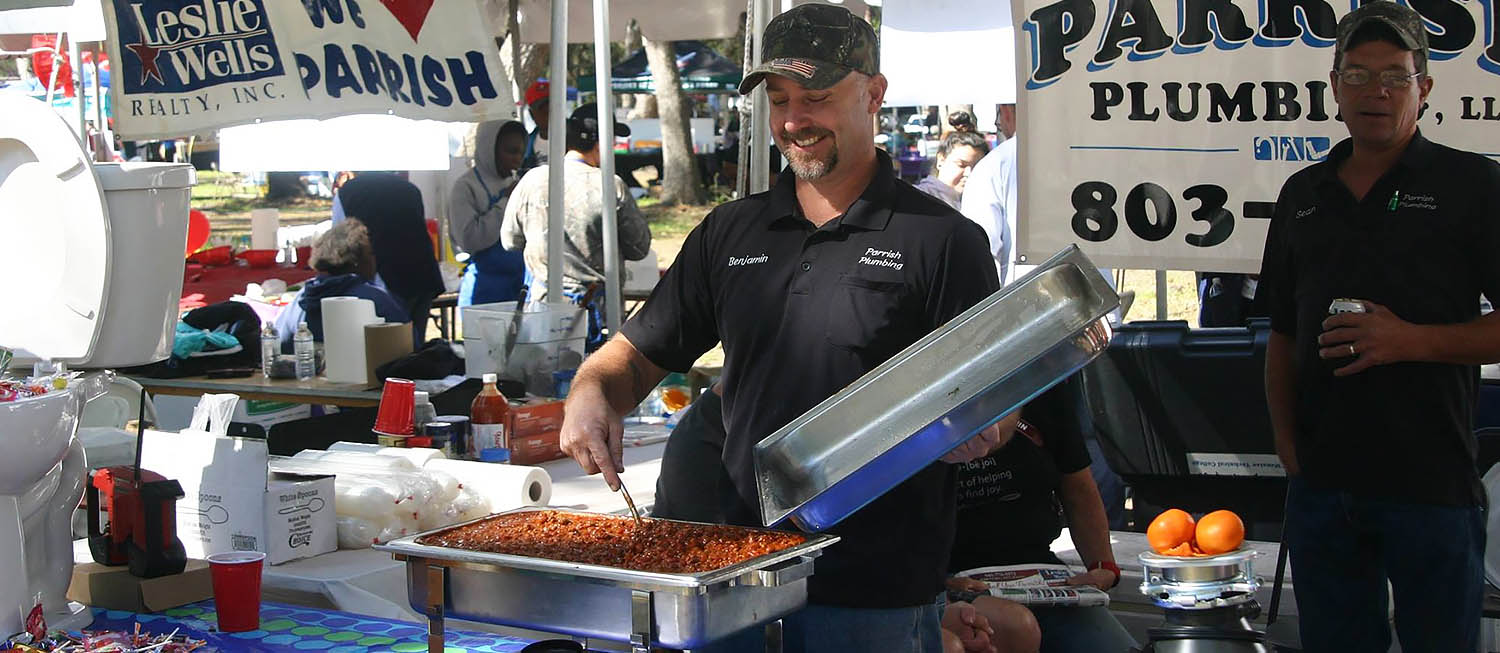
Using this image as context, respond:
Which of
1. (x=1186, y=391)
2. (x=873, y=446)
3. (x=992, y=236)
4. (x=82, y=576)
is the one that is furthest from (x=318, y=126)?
(x=873, y=446)

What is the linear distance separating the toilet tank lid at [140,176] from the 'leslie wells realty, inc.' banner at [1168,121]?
2310 millimetres

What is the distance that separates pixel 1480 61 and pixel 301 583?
330 centimetres

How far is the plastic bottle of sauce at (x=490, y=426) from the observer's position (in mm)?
4199

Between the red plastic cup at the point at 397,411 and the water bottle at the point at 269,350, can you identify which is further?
the water bottle at the point at 269,350

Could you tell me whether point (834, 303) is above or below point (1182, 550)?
above

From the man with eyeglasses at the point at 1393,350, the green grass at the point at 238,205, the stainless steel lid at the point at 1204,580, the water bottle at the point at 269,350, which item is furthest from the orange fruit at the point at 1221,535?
the green grass at the point at 238,205

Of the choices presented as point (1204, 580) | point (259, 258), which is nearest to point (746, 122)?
point (1204, 580)

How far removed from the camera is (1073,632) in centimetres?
306

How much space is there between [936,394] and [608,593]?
53 centimetres

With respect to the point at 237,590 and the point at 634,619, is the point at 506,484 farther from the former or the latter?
the point at 634,619

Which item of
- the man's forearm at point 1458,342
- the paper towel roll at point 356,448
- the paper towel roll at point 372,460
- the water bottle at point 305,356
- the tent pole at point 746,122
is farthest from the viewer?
the water bottle at point 305,356

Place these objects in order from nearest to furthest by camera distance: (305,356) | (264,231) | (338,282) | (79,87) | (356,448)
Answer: (356,448), (305,356), (338,282), (79,87), (264,231)

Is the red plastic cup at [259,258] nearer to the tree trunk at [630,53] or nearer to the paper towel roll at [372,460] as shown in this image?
the paper towel roll at [372,460]

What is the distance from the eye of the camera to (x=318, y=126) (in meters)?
7.15
